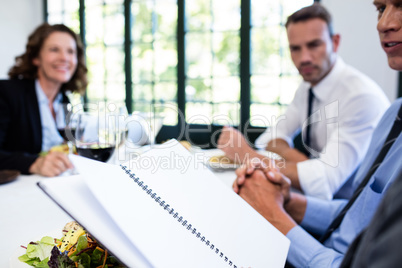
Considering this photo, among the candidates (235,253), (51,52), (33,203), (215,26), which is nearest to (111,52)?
(215,26)

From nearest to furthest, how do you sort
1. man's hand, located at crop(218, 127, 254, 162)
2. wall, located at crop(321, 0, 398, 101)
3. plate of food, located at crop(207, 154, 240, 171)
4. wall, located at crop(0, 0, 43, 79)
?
plate of food, located at crop(207, 154, 240, 171) < man's hand, located at crop(218, 127, 254, 162) < wall, located at crop(321, 0, 398, 101) < wall, located at crop(0, 0, 43, 79)

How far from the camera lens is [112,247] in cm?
36

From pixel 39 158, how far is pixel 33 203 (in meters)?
0.43

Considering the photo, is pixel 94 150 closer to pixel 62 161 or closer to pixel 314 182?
pixel 62 161

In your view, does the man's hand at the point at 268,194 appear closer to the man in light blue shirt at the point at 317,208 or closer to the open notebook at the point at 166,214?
the man in light blue shirt at the point at 317,208

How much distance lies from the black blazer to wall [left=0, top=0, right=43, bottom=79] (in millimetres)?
3753

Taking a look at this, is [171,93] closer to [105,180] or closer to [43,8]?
[43,8]

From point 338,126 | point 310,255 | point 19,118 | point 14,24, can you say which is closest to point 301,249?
point 310,255

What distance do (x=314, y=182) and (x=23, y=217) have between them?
103 cm

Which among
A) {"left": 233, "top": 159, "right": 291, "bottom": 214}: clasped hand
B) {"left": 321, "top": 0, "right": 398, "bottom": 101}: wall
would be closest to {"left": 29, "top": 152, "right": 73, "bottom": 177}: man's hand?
{"left": 233, "top": 159, "right": 291, "bottom": 214}: clasped hand

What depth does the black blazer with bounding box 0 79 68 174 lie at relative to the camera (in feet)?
6.47

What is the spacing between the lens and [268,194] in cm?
100

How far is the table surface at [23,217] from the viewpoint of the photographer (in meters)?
0.66

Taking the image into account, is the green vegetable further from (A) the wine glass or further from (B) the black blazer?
(B) the black blazer
